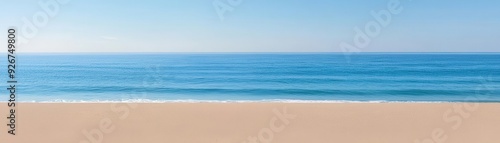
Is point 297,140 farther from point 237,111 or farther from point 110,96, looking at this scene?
point 110,96

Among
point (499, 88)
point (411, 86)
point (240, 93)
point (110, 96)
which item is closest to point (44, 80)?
point (110, 96)

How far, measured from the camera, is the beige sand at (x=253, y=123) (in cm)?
622

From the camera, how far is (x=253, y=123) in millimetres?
7227

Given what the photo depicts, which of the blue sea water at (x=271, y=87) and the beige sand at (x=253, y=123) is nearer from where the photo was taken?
the beige sand at (x=253, y=123)

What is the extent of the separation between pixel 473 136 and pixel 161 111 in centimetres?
508

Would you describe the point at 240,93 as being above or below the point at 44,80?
below

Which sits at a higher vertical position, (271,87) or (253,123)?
(271,87)

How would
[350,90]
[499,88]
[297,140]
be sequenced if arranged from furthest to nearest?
[499,88]
[350,90]
[297,140]

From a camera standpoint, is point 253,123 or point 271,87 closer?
point 253,123

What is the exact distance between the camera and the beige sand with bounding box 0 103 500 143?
6219mm

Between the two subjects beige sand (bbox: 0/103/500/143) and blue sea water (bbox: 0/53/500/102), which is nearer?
beige sand (bbox: 0/103/500/143)

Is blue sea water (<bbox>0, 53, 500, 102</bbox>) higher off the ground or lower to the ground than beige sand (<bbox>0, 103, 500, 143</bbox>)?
higher

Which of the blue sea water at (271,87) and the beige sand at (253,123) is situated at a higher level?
the blue sea water at (271,87)

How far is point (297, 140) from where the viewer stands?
602 cm
